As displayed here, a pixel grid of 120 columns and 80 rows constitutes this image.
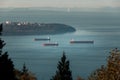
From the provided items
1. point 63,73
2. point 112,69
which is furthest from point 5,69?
point 63,73

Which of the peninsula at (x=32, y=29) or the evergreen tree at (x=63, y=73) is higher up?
the evergreen tree at (x=63, y=73)

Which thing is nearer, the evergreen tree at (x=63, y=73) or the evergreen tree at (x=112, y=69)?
the evergreen tree at (x=112, y=69)

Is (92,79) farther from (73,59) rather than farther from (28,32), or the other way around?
(28,32)

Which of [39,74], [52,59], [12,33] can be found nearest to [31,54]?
[52,59]

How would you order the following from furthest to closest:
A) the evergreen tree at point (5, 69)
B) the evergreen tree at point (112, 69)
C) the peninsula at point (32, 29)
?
the peninsula at point (32, 29) < the evergreen tree at point (112, 69) < the evergreen tree at point (5, 69)

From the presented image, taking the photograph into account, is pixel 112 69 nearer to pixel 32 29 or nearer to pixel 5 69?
pixel 5 69

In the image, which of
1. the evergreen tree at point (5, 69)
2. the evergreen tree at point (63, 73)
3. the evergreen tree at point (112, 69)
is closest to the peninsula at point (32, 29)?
the evergreen tree at point (63, 73)

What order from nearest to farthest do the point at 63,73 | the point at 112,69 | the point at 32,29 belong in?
the point at 112,69 < the point at 63,73 < the point at 32,29

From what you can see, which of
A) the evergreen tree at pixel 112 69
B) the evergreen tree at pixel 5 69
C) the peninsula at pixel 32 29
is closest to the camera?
the evergreen tree at pixel 5 69

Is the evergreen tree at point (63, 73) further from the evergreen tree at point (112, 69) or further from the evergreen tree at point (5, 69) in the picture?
the evergreen tree at point (5, 69)

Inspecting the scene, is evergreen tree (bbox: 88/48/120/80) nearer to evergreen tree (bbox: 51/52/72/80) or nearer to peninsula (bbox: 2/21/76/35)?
evergreen tree (bbox: 51/52/72/80)

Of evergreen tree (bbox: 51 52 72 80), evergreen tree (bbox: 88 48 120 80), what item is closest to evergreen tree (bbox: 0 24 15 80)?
evergreen tree (bbox: 88 48 120 80)
